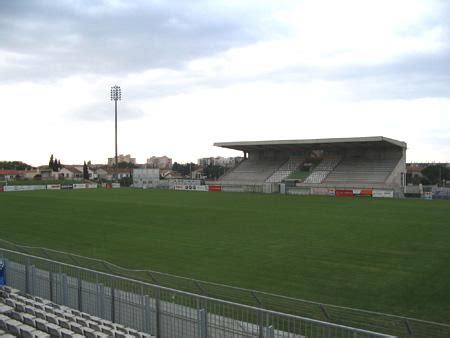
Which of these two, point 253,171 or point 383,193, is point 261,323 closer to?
point 383,193

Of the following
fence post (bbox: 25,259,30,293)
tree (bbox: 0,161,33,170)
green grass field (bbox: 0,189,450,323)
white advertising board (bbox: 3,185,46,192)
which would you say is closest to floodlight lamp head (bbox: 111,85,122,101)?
white advertising board (bbox: 3,185,46,192)

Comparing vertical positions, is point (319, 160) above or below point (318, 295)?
above

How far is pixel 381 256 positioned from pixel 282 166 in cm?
5292

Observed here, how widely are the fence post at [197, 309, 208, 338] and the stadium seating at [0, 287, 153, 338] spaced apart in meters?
1.10

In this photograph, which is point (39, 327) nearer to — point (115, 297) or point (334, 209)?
point (115, 297)

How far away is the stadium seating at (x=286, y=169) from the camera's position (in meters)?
67.1

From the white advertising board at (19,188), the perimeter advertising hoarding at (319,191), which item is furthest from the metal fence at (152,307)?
the white advertising board at (19,188)

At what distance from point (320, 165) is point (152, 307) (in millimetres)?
61319

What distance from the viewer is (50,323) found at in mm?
8383

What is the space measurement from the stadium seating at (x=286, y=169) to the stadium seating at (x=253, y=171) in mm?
1063

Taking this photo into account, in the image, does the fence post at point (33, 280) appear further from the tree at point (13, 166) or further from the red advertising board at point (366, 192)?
the tree at point (13, 166)

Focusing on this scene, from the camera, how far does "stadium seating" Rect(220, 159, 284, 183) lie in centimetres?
6994

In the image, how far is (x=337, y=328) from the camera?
6.06 metres

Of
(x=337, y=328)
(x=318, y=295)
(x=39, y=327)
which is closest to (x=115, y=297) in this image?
(x=39, y=327)
